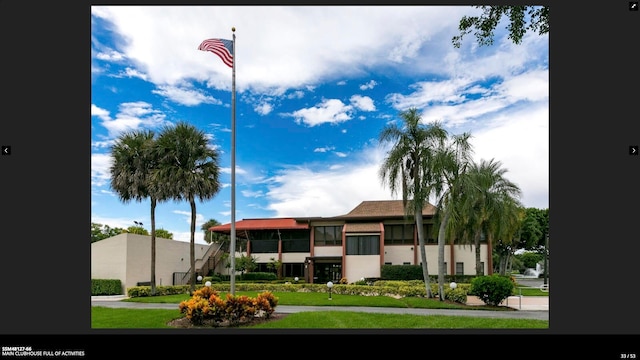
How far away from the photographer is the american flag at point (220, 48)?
15047mm

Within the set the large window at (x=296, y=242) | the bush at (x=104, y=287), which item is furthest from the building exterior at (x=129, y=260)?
the large window at (x=296, y=242)

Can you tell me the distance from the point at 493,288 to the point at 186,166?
662 inches

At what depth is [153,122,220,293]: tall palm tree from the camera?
2675 centimetres

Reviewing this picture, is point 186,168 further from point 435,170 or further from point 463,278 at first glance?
point 463,278

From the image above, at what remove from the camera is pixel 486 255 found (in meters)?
37.0

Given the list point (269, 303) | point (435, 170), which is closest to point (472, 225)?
point (435, 170)

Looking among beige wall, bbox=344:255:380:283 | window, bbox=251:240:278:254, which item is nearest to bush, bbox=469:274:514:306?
beige wall, bbox=344:255:380:283

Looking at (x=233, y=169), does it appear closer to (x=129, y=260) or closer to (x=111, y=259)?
(x=129, y=260)

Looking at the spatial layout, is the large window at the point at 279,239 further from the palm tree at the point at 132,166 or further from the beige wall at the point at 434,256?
the palm tree at the point at 132,166

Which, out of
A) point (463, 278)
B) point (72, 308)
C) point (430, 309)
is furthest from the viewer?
point (463, 278)

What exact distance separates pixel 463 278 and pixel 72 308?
30.5 meters

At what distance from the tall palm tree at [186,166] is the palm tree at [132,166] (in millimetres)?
1478
